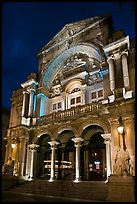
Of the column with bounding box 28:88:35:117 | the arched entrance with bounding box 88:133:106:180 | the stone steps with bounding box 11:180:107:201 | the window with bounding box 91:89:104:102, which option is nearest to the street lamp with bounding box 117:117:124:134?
the arched entrance with bounding box 88:133:106:180

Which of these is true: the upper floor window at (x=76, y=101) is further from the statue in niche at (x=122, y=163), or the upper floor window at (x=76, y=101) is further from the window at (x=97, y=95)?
the statue in niche at (x=122, y=163)

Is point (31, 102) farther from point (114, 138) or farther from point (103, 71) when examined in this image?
point (114, 138)

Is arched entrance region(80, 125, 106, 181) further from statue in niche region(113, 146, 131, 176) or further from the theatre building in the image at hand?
statue in niche region(113, 146, 131, 176)

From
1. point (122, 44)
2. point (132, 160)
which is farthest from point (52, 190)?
point (122, 44)

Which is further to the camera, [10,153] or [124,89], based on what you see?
[10,153]

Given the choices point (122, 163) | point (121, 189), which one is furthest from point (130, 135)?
point (121, 189)

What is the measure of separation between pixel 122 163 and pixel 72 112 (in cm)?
652

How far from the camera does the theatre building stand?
13266mm

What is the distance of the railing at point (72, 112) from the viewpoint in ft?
51.3

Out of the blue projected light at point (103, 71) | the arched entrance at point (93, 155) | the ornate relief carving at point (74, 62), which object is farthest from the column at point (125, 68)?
the ornate relief carving at point (74, 62)

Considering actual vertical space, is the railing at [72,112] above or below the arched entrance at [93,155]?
above

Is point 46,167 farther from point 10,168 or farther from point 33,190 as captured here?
point 33,190

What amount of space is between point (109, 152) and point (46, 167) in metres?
7.16

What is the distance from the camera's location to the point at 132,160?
11.9 m
